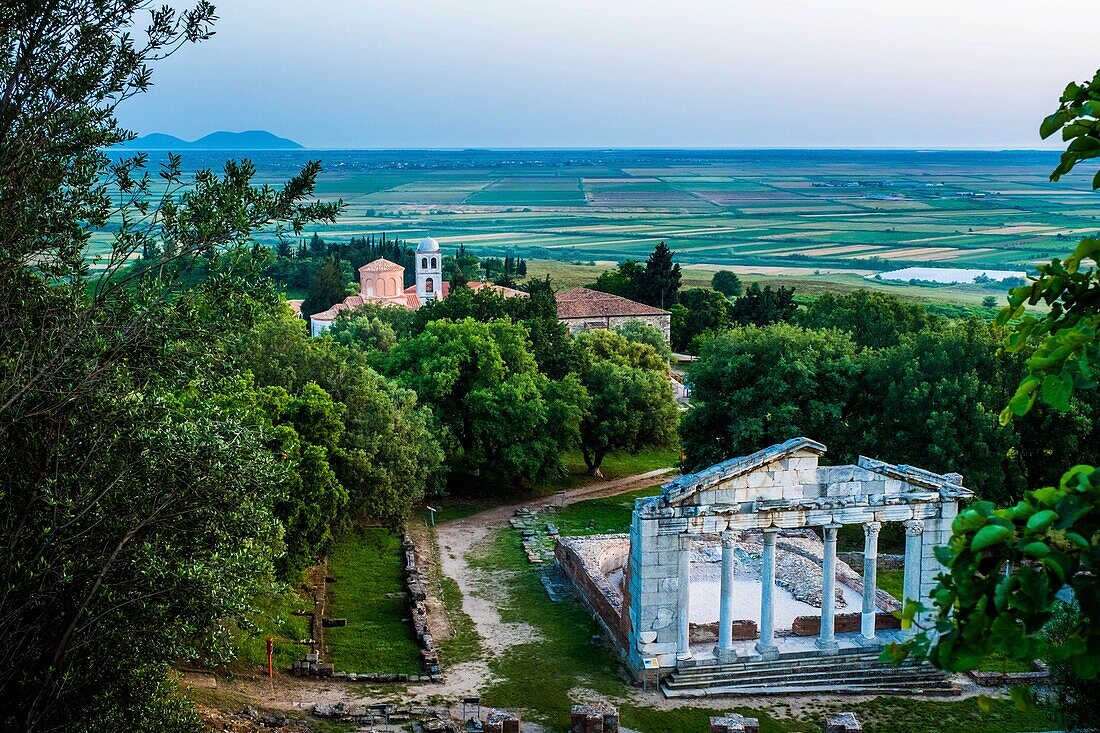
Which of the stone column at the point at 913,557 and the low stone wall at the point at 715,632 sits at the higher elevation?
the stone column at the point at 913,557

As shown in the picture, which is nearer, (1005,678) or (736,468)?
(736,468)

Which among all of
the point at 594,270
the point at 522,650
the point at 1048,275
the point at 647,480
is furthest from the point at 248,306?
the point at 594,270

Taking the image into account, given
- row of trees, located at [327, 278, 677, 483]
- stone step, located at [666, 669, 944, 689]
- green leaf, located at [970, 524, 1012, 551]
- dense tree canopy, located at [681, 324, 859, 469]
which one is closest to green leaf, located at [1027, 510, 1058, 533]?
green leaf, located at [970, 524, 1012, 551]

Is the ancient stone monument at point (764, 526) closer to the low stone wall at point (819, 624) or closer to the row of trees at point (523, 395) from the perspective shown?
the low stone wall at point (819, 624)

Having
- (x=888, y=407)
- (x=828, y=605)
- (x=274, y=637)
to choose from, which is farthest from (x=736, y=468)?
(x=888, y=407)

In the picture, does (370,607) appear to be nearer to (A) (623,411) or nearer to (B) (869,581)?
(B) (869,581)

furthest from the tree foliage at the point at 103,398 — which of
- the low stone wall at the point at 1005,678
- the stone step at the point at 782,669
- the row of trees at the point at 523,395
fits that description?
the row of trees at the point at 523,395

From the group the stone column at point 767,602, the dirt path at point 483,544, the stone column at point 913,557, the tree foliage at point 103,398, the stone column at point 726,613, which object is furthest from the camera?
the dirt path at point 483,544
